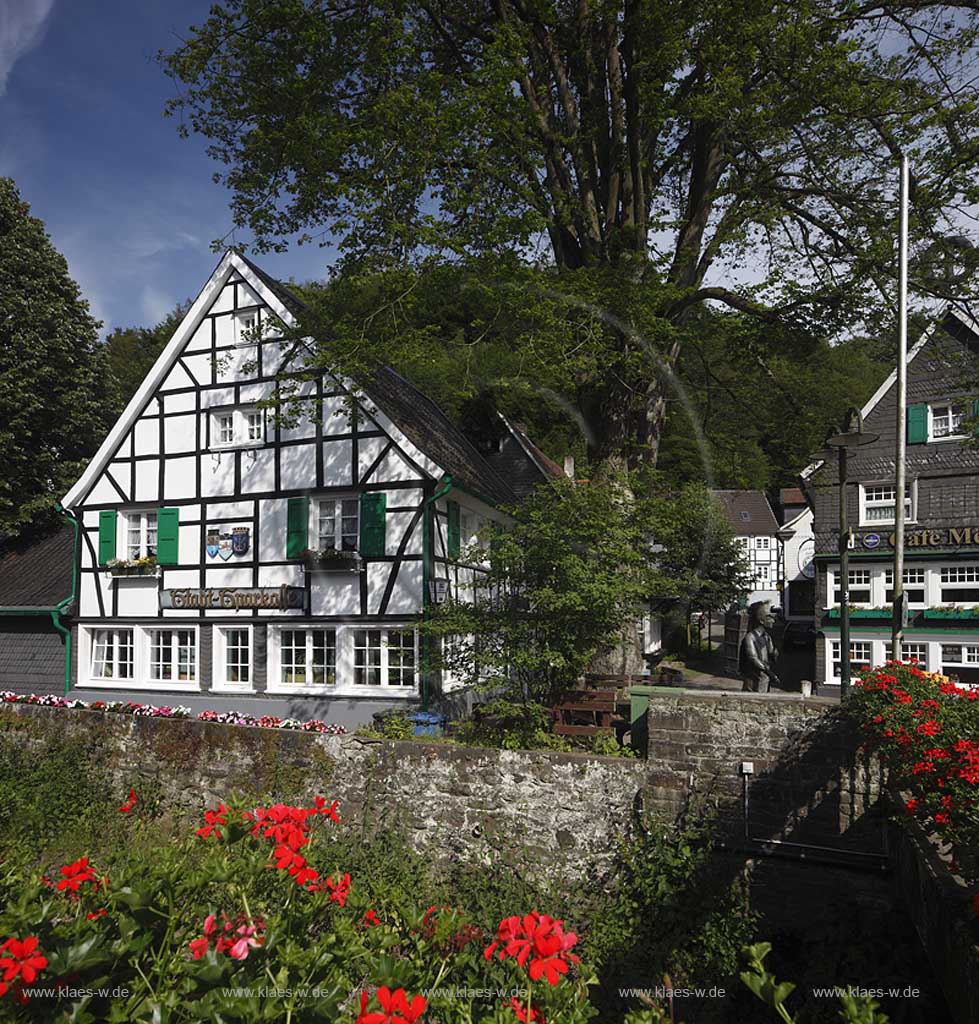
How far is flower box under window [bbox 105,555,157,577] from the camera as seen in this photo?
616 inches

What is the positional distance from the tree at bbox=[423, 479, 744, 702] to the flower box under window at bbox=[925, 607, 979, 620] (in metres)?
15.2

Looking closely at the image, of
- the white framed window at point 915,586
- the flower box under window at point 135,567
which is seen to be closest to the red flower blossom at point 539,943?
the flower box under window at point 135,567

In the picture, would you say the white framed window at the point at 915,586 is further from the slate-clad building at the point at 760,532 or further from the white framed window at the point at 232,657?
the slate-clad building at the point at 760,532

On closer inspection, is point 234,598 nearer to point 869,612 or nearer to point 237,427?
point 237,427

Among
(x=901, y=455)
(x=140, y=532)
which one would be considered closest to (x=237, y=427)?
(x=140, y=532)

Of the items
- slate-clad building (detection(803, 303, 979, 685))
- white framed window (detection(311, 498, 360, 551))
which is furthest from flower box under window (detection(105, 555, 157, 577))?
slate-clad building (detection(803, 303, 979, 685))

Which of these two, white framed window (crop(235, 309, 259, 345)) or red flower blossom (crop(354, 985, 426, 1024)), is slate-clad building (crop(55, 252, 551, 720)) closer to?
white framed window (crop(235, 309, 259, 345))

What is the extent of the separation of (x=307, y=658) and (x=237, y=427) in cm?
499

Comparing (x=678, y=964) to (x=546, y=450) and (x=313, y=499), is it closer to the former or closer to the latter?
(x=313, y=499)

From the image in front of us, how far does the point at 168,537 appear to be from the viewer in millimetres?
15602

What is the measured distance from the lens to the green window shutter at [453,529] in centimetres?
1454

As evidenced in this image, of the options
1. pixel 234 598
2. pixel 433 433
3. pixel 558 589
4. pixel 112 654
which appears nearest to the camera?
pixel 558 589

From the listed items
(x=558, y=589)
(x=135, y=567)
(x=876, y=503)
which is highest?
(x=876, y=503)

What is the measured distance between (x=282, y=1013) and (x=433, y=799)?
6396 mm
